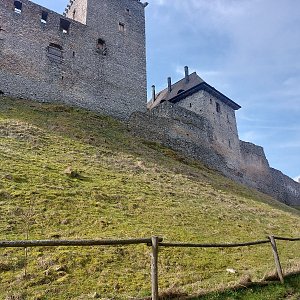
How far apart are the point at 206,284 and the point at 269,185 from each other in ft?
99.3

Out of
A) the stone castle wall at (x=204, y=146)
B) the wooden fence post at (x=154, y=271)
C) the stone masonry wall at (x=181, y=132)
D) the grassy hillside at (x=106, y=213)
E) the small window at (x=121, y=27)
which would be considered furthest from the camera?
the small window at (x=121, y=27)

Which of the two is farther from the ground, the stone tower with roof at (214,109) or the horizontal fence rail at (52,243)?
the stone tower with roof at (214,109)

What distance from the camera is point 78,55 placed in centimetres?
2600

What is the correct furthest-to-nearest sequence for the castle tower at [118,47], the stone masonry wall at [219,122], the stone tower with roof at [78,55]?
the stone masonry wall at [219,122], the castle tower at [118,47], the stone tower with roof at [78,55]

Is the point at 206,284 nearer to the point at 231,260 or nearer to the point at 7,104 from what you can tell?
the point at 231,260

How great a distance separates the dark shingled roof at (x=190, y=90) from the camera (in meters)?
33.2

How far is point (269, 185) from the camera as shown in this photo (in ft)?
117

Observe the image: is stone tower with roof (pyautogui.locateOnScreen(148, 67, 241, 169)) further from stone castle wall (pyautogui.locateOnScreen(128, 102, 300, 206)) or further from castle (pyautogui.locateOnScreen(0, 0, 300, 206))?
stone castle wall (pyautogui.locateOnScreen(128, 102, 300, 206))

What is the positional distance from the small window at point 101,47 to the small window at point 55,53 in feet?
10.1

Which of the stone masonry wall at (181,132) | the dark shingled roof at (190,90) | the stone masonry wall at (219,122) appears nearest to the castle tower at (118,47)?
the stone masonry wall at (181,132)

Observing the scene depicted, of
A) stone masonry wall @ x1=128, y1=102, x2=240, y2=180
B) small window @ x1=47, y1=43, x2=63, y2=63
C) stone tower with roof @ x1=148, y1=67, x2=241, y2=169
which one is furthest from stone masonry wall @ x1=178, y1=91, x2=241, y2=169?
small window @ x1=47, y1=43, x2=63, y2=63

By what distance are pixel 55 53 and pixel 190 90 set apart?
13.0 m

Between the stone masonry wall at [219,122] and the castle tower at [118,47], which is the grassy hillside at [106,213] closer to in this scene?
the castle tower at [118,47]

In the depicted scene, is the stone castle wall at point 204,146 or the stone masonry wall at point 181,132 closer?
the stone masonry wall at point 181,132
